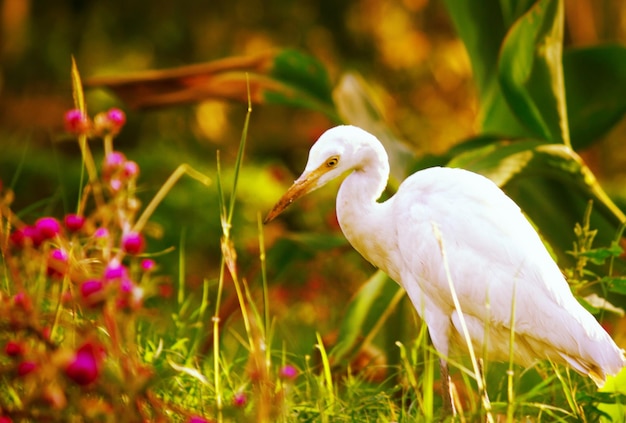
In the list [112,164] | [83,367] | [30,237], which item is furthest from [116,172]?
[83,367]

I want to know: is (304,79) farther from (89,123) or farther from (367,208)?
(89,123)

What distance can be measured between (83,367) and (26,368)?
0.21m

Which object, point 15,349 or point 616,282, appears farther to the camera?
point 616,282

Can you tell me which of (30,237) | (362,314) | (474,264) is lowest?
(362,314)

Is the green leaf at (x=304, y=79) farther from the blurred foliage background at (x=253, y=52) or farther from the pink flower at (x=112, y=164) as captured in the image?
the blurred foliage background at (x=253, y=52)

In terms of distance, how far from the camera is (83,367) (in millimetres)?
1428

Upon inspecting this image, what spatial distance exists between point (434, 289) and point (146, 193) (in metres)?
3.63

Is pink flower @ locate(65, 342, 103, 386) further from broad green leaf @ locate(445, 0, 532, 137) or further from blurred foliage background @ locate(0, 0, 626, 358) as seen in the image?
blurred foliage background @ locate(0, 0, 626, 358)

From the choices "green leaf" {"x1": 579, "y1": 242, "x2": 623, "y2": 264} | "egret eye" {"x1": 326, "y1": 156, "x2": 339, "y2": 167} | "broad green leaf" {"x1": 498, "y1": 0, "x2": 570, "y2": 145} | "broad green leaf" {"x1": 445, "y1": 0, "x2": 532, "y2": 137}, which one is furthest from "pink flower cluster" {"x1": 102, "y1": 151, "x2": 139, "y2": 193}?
"broad green leaf" {"x1": 445, "y1": 0, "x2": 532, "y2": 137}

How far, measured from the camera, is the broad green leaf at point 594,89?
A: 12.1 feet

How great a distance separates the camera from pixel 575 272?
2805 millimetres

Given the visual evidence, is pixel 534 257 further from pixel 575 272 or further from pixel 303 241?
pixel 303 241

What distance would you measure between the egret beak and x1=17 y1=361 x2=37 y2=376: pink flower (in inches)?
35.5

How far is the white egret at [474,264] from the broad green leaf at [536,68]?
91 centimetres
